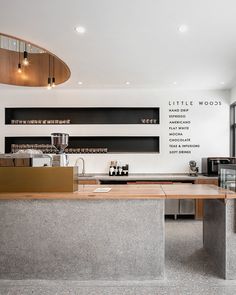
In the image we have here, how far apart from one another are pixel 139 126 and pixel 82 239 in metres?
3.31

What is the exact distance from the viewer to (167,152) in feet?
18.0

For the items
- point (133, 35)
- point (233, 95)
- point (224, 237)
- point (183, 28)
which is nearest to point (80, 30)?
point (133, 35)

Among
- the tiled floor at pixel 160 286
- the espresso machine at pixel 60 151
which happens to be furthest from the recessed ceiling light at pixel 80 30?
the tiled floor at pixel 160 286

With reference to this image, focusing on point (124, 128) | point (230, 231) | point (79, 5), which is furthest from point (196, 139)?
point (79, 5)

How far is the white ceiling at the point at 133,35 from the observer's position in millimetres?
2436

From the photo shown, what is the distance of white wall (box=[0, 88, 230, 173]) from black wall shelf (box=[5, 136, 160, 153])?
17 centimetres

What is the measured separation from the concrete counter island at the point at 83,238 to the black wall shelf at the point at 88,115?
3.28 metres

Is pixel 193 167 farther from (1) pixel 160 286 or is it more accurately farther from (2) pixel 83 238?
(2) pixel 83 238

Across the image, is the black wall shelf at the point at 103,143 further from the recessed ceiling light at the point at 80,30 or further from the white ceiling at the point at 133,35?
the recessed ceiling light at the point at 80,30

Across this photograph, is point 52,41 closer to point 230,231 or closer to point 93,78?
point 93,78

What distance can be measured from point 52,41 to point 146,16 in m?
1.26

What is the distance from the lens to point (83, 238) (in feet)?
8.41

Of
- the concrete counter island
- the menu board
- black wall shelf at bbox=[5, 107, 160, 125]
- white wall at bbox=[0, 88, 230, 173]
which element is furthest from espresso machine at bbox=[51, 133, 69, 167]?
the menu board

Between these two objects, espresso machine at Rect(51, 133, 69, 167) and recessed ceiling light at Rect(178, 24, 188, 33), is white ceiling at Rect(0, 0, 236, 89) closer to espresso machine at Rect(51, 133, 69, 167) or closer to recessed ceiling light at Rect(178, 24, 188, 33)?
recessed ceiling light at Rect(178, 24, 188, 33)
